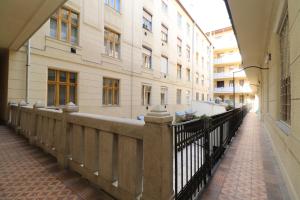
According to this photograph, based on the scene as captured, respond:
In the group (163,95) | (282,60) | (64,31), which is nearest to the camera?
(282,60)

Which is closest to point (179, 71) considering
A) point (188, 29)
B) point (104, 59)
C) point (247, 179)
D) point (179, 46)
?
point (179, 46)

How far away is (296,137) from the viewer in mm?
2170

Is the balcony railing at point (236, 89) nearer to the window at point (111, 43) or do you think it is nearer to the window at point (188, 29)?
the window at point (188, 29)

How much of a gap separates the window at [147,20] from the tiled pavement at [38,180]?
12.5 meters

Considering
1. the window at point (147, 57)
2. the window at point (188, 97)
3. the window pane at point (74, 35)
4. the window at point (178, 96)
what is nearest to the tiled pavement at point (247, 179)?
the window pane at point (74, 35)

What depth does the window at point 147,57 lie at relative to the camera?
13956 mm

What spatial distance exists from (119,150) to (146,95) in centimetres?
1185

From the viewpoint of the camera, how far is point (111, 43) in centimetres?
1084

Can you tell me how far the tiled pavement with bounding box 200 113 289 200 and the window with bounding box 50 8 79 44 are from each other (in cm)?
826

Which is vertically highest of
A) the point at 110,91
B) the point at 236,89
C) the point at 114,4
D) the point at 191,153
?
the point at 114,4

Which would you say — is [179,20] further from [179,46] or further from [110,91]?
[110,91]

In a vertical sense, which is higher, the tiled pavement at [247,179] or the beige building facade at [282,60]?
the beige building facade at [282,60]

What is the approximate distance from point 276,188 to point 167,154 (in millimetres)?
2162

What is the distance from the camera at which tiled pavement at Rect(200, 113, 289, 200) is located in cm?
252
